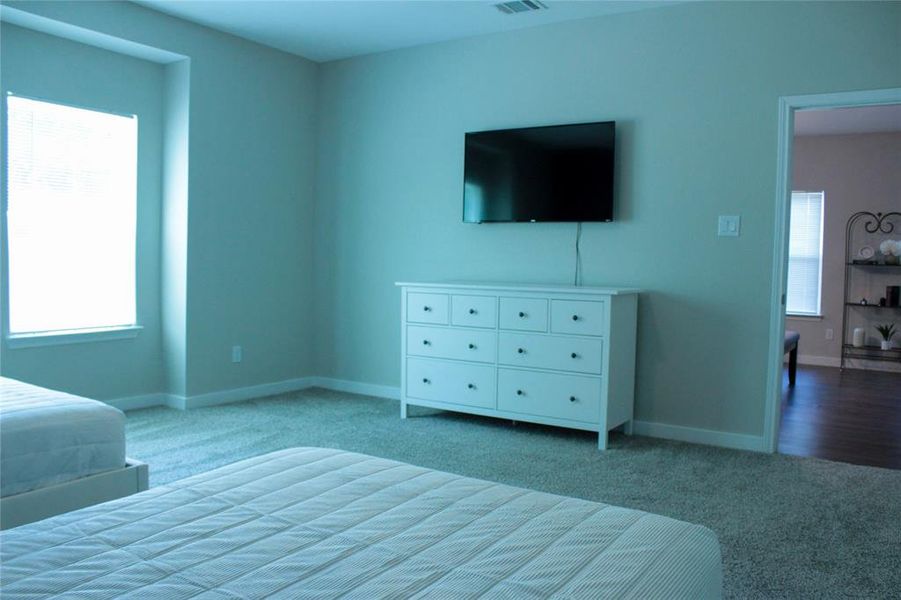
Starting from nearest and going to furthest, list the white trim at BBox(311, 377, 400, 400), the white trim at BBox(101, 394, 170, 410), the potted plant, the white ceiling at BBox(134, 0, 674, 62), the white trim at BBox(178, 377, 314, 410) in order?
1. the white ceiling at BBox(134, 0, 674, 62)
2. the white trim at BBox(101, 394, 170, 410)
3. the white trim at BBox(178, 377, 314, 410)
4. the white trim at BBox(311, 377, 400, 400)
5. the potted plant

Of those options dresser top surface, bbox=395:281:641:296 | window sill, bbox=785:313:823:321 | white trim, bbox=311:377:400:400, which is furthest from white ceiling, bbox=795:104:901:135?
white trim, bbox=311:377:400:400

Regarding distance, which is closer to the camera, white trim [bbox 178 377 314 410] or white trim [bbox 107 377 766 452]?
white trim [bbox 107 377 766 452]

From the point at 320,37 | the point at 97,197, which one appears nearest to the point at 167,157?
the point at 97,197

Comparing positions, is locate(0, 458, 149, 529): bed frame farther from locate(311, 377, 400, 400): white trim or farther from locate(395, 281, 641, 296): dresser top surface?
locate(311, 377, 400, 400): white trim

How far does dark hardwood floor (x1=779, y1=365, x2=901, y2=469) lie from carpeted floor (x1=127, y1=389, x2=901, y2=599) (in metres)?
0.35

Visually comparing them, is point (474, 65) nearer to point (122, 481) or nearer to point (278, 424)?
point (278, 424)

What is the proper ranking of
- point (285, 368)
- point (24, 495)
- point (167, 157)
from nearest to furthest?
point (24, 495), point (167, 157), point (285, 368)

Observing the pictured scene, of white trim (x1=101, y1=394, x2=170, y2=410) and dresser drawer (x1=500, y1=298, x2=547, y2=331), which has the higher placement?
dresser drawer (x1=500, y1=298, x2=547, y2=331)

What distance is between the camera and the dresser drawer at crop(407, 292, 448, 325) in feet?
14.9

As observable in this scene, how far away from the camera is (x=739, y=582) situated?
7.75 feet

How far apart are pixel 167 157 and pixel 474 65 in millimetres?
2241

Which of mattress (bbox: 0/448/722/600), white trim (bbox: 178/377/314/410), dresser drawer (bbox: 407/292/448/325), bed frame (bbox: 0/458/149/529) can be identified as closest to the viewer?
mattress (bbox: 0/448/722/600)

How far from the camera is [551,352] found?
4160 mm

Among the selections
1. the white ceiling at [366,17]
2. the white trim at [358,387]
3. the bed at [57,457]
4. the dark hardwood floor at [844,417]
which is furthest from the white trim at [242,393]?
the dark hardwood floor at [844,417]
